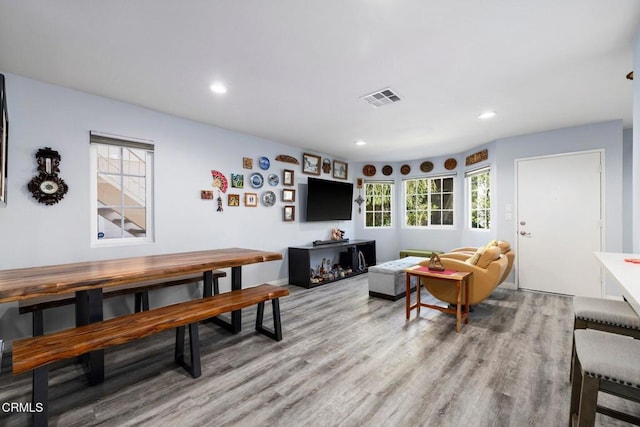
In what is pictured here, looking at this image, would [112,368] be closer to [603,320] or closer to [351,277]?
[603,320]

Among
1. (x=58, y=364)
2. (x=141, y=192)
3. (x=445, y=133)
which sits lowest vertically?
(x=58, y=364)

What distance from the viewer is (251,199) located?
14.3 feet

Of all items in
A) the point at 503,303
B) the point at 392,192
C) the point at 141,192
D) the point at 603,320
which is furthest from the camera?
the point at 392,192

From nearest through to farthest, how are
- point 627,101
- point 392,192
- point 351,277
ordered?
point 627,101 < point 351,277 < point 392,192

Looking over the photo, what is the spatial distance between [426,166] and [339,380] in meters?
5.03

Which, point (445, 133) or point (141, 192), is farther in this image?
point (445, 133)

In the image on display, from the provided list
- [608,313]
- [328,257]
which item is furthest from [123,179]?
[608,313]

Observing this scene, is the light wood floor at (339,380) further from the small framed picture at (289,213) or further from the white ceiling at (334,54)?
the white ceiling at (334,54)

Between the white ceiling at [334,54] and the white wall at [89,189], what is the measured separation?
0.23 m

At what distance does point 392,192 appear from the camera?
21.5ft

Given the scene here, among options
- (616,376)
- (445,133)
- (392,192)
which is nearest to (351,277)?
(392,192)

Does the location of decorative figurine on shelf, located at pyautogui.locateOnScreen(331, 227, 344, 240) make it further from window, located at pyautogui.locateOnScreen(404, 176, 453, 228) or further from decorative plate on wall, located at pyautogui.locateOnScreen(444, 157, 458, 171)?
decorative plate on wall, located at pyautogui.locateOnScreen(444, 157, 458, 171)

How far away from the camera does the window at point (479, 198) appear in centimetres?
501

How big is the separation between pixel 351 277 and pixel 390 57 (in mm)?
3952
